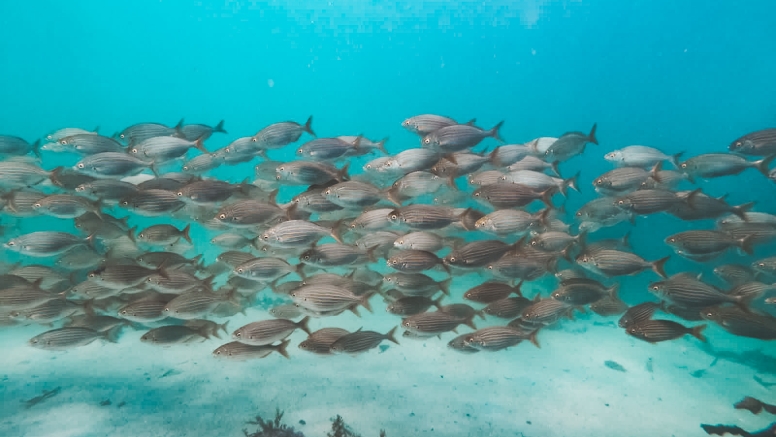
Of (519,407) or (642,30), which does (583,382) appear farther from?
(642,30)

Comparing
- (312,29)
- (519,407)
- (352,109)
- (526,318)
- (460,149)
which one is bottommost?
(519,407)

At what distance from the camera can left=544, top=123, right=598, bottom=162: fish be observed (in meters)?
5.42

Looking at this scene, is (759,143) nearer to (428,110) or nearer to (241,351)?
(241,351)

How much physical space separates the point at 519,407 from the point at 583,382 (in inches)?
72.0

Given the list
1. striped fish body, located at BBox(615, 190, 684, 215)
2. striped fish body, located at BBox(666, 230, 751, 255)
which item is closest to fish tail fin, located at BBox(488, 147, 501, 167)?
striped fish body, located at BBox(615, 190, 684, 215)

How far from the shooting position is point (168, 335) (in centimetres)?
459

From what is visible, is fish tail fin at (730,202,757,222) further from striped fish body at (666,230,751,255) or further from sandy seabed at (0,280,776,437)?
sandy seabed at (0,280,776,437)

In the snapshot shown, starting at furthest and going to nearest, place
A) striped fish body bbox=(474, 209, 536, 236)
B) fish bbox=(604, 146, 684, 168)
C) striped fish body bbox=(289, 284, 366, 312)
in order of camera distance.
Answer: fish bbox=(604, 146, 684, 168) → striped fish body bbox=(474, 209, 536, 236) → striped fish body bbox=(289, 284, 366, 312)

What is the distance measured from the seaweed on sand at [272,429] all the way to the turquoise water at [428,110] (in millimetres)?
219

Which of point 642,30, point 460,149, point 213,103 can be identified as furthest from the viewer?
point 213,103

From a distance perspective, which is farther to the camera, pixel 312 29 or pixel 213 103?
pixel 213 103

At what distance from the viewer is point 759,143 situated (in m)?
4.84

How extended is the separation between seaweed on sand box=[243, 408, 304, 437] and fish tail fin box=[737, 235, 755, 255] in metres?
5.63

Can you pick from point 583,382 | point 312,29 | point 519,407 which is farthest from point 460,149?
point 312,29
